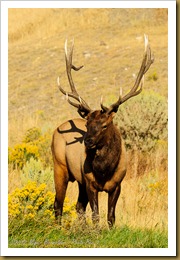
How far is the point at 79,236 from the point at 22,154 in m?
6.42

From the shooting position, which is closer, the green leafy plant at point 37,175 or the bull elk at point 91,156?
the bull elk at point 91,156

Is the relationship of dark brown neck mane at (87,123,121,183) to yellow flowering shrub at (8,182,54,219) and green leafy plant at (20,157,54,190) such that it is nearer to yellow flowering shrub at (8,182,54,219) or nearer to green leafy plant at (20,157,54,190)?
yellow flowering shrub at (8,182,54,219)

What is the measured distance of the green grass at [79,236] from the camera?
10.2 metres

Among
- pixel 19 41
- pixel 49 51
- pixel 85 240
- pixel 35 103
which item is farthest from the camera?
pixel 19 41

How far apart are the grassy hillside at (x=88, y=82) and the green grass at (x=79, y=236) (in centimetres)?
1

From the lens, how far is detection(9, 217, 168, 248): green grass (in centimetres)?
1024

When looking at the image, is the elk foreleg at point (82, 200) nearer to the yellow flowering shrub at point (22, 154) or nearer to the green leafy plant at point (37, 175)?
the green leafy plant at point (37, 175)

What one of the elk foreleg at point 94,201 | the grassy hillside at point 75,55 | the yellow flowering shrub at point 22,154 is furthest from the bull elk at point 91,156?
the grassy hillside at point 75,55

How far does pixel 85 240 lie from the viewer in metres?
10.4

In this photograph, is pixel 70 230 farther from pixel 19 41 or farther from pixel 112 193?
pixel 19 41

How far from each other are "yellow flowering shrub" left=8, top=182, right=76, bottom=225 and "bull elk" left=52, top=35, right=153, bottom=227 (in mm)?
337

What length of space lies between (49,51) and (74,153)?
17448mm

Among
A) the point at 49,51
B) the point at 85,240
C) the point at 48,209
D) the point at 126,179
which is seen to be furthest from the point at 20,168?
the point at 49,51

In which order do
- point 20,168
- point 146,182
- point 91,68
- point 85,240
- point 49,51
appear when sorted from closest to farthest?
point 85,240 < point 146,182 < point 20,168 < point 91,68 < point 49,51
